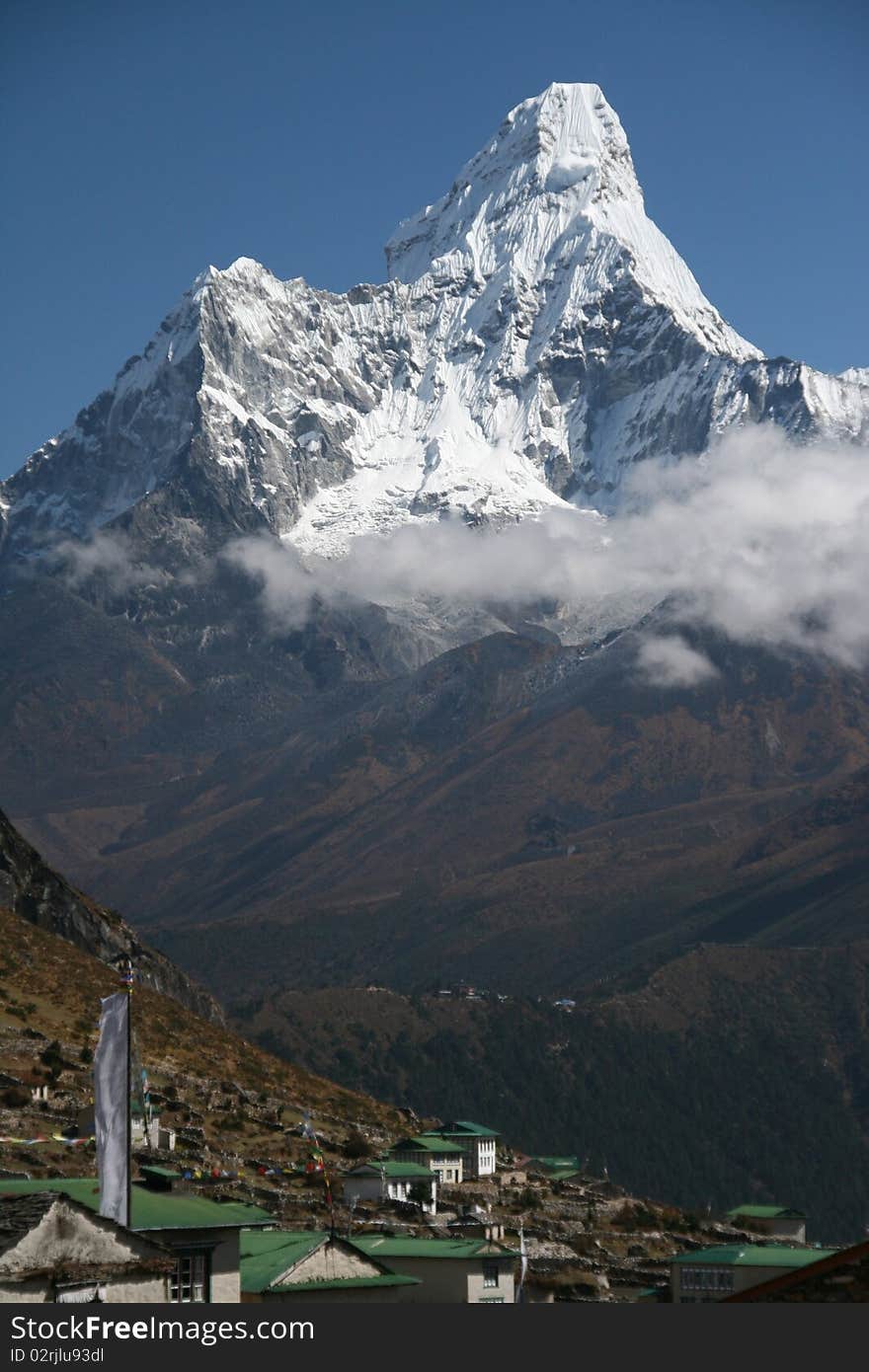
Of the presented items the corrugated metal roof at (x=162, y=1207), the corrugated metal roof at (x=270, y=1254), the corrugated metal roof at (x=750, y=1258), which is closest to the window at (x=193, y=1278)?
the corrugated metal roof at (x=162, y=1207)

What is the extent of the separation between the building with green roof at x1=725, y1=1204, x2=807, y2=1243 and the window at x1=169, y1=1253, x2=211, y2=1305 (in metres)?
97.6

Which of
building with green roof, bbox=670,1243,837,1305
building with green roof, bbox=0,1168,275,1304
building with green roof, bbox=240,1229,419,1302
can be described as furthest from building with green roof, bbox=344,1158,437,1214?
building with green roof, bbox=0,1168,275,1304

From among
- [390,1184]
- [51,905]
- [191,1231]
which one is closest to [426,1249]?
[191,1231]

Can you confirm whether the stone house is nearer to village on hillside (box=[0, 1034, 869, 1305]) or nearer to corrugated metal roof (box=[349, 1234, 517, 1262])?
village on hillside (box=[0, 1034, 869, 1305])

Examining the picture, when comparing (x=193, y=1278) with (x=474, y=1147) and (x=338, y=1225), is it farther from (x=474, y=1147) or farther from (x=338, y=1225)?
(x=474, y=1147)

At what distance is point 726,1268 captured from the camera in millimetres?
74750

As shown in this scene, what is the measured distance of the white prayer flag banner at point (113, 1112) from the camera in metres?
43.3

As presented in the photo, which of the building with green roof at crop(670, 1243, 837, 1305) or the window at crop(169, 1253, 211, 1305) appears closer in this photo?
the window at crop(169, 1253, 211, 1305)

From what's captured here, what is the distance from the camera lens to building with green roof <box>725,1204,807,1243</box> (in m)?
145

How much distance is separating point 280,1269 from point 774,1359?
23.1 m

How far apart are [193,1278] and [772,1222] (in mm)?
107006

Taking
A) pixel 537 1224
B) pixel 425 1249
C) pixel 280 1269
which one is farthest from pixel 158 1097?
pixel 280 1269

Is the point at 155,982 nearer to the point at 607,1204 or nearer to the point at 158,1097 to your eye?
the point at 607,1204

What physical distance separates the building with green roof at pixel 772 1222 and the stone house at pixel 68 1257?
10311 cm
